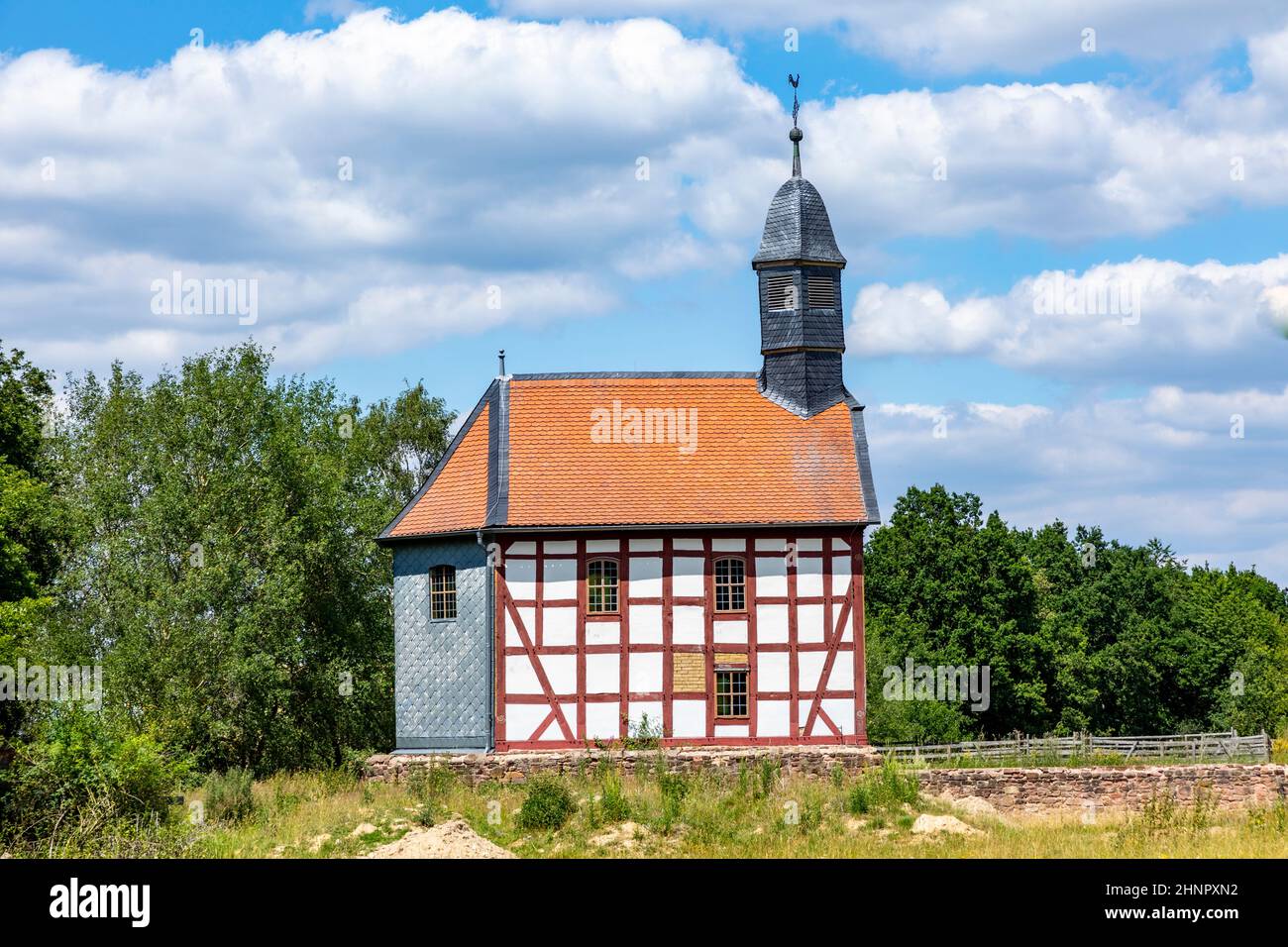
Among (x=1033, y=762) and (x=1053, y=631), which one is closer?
(x=1033, y=762)

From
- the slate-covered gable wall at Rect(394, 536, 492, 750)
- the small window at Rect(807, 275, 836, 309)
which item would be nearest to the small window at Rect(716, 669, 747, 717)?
the slate-covered gable wall at Rect(394, 536, 492, 750)

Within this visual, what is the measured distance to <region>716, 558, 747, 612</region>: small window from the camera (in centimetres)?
2741

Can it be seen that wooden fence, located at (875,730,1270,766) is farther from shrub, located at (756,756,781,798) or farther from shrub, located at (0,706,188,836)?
shrub, located at (0,706,188,836)

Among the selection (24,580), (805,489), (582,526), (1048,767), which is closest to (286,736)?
(24,580)

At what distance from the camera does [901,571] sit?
46.0 metres

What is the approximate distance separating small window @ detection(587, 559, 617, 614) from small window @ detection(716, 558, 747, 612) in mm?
2044

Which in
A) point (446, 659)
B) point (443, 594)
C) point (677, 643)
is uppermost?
point (443, 594)

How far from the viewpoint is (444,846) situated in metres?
18.6

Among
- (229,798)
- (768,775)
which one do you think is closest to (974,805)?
(768,775)

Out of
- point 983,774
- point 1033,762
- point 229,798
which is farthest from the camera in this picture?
point 1033,762

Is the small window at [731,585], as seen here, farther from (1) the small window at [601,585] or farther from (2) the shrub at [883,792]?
(2) the shrub at [883,792]

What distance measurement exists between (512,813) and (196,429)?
47.2ft

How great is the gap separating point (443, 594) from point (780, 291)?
9.92 metres

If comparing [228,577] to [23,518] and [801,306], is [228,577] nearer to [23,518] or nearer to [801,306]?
[23,518]
